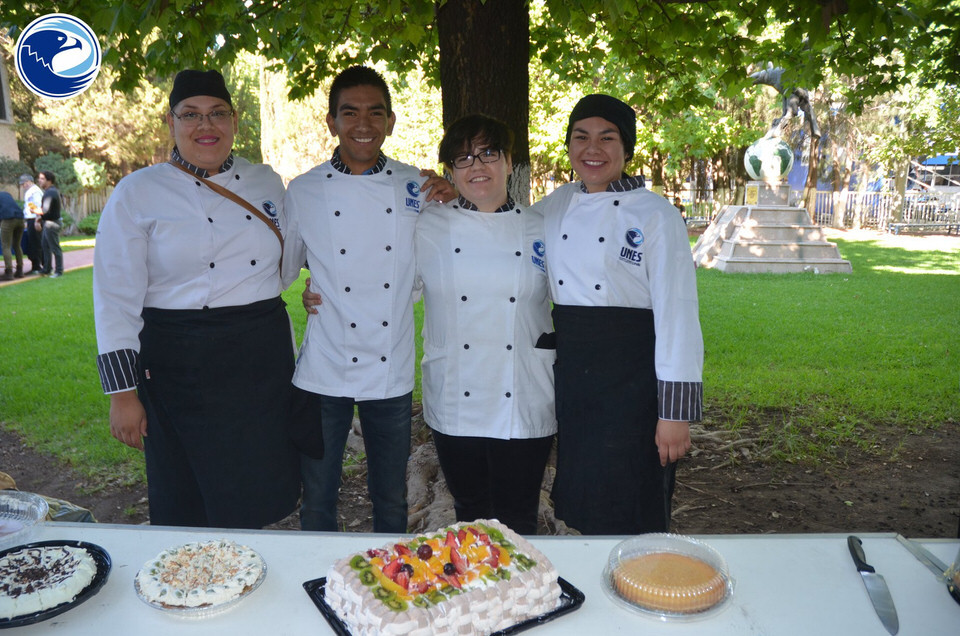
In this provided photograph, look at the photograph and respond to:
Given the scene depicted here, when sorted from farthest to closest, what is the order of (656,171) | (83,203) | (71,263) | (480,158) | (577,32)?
(83,203) < (656,171) < (71,263) < (577,32) < (480,158)

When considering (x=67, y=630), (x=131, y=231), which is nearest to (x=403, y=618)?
(x=67, y=630)

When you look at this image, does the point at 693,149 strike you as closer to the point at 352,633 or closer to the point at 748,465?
the point at 748,465

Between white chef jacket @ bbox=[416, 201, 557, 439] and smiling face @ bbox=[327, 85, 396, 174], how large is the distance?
14.8 inches

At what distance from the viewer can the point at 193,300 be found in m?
2.47

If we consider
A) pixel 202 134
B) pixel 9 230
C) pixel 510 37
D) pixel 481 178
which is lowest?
pixel 9 230

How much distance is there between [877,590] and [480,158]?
5.54 ft

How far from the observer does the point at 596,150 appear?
2369 millimetres

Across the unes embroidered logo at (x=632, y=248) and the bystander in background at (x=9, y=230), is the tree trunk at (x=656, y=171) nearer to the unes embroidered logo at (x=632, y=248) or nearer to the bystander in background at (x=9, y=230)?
the bystander in background at (x=9, y=230)

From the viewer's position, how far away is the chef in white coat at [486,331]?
242 cm

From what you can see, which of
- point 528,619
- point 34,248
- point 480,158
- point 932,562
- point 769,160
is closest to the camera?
point 528,619

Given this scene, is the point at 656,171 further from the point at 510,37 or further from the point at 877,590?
the point at 877,590

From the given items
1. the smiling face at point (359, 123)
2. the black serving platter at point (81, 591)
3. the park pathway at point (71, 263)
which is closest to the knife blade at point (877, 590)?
the black serving platter at point (81, 591)

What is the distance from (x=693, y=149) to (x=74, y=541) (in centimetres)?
2029

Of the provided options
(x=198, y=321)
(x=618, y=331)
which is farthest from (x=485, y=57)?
(x=198, y=321)
